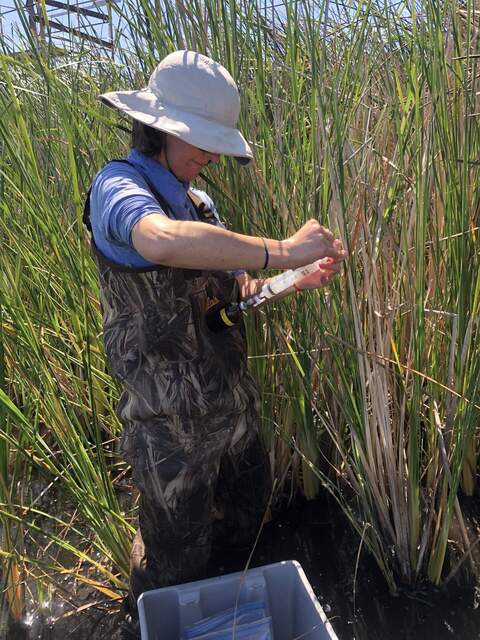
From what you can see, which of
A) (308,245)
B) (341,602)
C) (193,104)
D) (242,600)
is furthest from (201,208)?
(341,602)

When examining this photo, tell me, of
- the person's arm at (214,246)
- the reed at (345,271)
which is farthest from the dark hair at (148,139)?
the person's arm at (214,246)

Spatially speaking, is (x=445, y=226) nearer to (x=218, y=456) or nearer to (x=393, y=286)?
(x=393, y=286)

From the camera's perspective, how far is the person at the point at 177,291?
1122mm

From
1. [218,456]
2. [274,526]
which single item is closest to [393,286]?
[218,456]

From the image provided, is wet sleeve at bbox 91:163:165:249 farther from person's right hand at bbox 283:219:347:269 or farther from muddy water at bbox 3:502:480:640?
muddy water at bbox 3:502:480:640

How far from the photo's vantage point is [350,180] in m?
1.50

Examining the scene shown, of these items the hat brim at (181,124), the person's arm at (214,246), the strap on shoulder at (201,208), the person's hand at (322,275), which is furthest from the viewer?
the strap on shoulder at (201,208)

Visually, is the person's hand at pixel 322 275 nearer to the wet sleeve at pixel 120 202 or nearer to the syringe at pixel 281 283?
the syringe at pixel 281 283

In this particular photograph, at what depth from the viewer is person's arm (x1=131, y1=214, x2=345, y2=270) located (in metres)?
1.05

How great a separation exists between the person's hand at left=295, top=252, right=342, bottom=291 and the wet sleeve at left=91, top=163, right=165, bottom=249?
0.37 m

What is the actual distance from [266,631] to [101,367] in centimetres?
100

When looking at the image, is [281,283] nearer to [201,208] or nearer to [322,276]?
[322,276]

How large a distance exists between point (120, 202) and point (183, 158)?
224mm

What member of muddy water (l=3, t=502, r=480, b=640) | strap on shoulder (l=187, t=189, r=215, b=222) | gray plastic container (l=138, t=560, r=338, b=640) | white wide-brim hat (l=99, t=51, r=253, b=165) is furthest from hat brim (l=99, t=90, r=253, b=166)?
muddy water (l=3, t=502, r=480, b=640)
